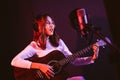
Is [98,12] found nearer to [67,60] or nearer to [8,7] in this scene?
[67,60]

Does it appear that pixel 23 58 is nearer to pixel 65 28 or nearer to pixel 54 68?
pixel 54 68

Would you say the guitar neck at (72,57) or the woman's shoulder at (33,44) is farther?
the woman's shoulder at (33,44)

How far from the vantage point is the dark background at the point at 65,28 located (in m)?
2.38

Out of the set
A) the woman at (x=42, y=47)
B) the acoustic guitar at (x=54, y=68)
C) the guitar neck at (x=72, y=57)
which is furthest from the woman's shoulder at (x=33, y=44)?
the guitar neck at (x=72, y=57)

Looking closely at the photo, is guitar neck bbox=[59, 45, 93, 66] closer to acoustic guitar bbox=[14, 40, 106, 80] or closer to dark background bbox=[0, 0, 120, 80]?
acoustic guitar bbox=[14, 40, 106, 80]

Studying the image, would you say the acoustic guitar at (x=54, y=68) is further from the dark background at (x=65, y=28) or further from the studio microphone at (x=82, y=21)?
the studio microphone at (x=82, y=21)

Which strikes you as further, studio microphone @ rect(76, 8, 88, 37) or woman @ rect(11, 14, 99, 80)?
woman @ rect(11, 14, 99, 80)

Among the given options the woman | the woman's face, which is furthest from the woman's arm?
the woman's face

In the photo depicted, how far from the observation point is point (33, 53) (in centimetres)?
227

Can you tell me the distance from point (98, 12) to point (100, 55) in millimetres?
370

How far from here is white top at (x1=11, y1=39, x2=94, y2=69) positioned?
2242 millimetres

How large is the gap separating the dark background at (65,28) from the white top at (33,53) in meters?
0.09

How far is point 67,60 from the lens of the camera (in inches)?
85.9

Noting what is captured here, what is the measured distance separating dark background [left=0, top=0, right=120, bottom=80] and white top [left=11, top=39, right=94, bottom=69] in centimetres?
9
